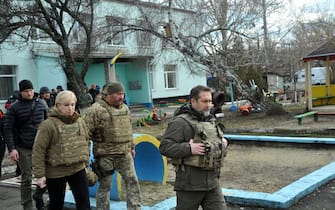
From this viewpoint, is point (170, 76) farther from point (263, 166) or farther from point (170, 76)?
point (263, 166)

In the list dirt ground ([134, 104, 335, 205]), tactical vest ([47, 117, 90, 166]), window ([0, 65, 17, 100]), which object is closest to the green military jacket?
tactical vest ([47, 117, 90, 166])

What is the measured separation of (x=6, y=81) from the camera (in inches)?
727

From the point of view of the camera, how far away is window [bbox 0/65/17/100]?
59.9ft

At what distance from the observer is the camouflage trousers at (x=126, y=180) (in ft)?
14.0

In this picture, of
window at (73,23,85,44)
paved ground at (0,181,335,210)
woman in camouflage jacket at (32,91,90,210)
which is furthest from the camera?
window at (73,23,85,44)

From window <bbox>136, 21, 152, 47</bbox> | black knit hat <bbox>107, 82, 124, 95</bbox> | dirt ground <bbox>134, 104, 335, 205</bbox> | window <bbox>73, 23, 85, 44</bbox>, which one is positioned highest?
window <bbox>73, 23, 85, 44</bbox>

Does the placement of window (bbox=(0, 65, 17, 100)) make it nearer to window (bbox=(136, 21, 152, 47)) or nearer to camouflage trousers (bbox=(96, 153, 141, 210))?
window (bbox=(136, 21, 152, 47))

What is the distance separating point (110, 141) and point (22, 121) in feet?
4.41

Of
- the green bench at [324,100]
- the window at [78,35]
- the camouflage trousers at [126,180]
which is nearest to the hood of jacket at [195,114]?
the camouflage trousers at [126,180]

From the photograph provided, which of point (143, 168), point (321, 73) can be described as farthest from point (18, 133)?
Result: point (321, 73)

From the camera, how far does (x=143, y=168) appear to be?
6.52 metres

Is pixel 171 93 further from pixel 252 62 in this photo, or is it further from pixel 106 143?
pixel 106 143

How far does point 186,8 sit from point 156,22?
1474mm

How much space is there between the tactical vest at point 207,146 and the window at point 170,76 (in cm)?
2528
